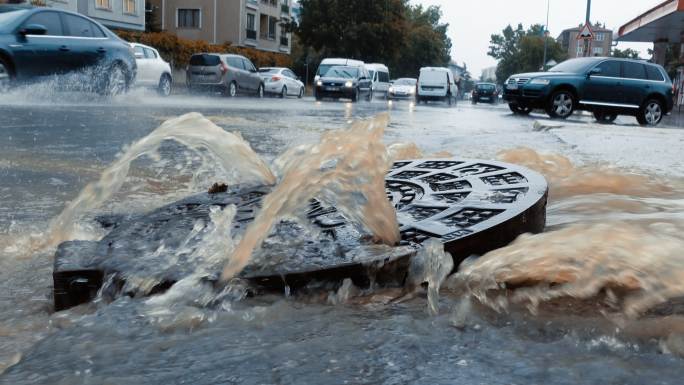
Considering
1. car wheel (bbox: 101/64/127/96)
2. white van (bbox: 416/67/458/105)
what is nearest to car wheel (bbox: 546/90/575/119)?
car wheel (bbox: 101/64/127/96)

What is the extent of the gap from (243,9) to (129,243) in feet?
167

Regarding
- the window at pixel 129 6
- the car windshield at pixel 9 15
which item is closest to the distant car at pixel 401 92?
the window at pixel 129 6

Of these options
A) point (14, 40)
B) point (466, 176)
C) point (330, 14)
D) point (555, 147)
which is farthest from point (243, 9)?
point (466, 176)

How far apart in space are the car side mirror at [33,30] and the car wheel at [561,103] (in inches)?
428

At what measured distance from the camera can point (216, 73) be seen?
1008 inches

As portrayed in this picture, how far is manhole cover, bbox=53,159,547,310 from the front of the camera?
230 centimetres

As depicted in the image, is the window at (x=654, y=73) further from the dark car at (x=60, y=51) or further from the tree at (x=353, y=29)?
the tree at (x=353, y=29)

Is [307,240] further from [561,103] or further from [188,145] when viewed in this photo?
[561,103]

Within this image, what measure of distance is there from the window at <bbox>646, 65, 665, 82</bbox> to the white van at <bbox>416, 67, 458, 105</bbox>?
52.0ft

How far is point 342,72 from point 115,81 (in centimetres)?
1620

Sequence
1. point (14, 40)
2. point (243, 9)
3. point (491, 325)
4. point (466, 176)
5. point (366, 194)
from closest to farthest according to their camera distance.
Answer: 1. point (491, 325)
2. point (366, 194)
3. point (466, 176)
4. point (14, 40)
5. point (243, 9)

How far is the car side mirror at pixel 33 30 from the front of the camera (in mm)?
12164

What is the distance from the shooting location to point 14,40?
12008mm

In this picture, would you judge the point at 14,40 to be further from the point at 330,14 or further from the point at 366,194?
the point at 330,14
